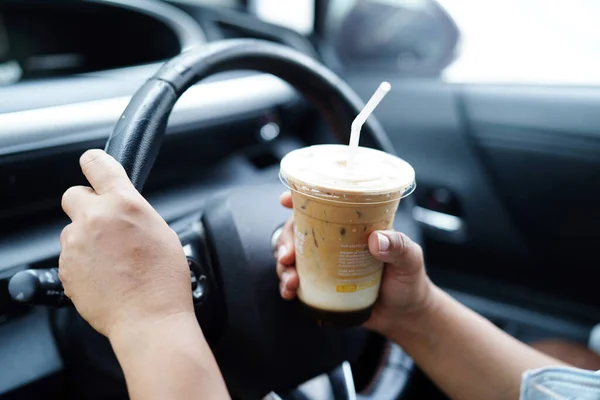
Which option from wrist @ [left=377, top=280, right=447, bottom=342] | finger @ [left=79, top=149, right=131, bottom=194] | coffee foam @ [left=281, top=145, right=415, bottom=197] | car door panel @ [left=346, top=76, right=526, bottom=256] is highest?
finger @ [left=79, top=149, right=131, bottom=194]

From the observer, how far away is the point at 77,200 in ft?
2.10

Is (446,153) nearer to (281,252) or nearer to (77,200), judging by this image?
(281,252)

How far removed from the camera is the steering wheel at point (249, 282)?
849 mm

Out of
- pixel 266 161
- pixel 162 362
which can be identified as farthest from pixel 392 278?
pixel 266 161

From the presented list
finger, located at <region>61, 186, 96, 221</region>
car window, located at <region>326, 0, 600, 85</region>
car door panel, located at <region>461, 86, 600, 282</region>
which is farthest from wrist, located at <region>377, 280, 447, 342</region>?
car window, located at <region>326, 0, 600, 85</region>

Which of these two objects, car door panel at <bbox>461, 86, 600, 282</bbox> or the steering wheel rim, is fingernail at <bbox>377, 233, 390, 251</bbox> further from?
car door panel at <bbox>461, 86, 600, 282</bbox>

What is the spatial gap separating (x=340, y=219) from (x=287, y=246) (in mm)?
166

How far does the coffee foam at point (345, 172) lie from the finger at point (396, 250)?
0.06 meters

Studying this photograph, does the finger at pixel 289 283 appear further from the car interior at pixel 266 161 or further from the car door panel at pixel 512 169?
the car door panel at pixel 512 169

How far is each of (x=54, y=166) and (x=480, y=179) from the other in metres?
1.16

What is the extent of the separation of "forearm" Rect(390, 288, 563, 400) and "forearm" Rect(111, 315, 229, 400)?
43 cm

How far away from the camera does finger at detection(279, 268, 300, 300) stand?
2.71 feet

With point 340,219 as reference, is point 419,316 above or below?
below

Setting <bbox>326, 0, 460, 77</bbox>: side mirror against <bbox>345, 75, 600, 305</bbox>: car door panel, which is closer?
<bbox>345, 75, 600, 305</bbox>: car door panel
